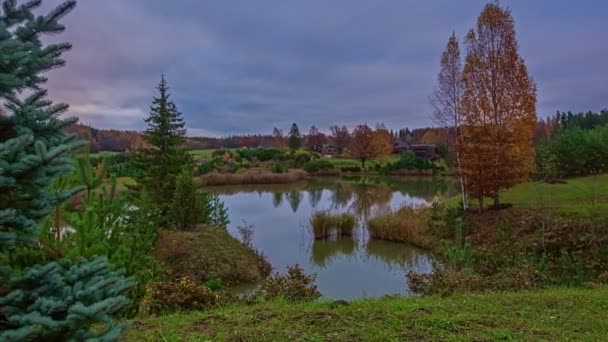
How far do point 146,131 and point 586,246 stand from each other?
10.8 metres

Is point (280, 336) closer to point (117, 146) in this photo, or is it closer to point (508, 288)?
point (508, 288)

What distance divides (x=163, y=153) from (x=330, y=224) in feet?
16.4

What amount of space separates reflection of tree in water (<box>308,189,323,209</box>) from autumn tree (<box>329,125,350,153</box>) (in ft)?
90.1

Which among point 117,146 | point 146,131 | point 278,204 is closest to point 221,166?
point 117,146

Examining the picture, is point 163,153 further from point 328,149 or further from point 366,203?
point 328,149

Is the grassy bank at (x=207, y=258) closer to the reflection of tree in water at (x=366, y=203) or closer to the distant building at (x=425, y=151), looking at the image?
the reflection of tree in water at (x=366, y=203)

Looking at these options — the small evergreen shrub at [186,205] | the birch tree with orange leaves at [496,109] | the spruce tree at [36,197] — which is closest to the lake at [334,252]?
the small evergreen shrub at [186,205]

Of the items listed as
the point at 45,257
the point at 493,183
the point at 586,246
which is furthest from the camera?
the point at 493,183

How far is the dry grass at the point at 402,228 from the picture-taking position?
11.6 m

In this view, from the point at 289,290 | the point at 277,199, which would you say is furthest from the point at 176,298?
the point at 277,199

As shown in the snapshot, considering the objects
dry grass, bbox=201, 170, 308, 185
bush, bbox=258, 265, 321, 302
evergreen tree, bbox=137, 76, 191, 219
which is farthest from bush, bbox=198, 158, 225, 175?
bush, bbox=258, 265, 321, 302

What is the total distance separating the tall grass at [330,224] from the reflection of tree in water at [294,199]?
478cm

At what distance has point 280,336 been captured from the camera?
320 cm

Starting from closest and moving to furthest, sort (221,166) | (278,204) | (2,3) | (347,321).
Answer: (2,3) → (347,321) → (278,204) → (221,166)
